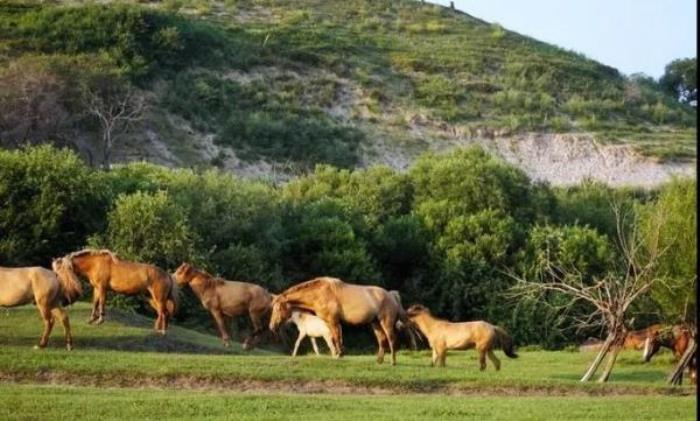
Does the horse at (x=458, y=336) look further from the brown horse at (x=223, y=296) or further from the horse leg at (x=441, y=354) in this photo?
the brown horse at (x=223, y=296)

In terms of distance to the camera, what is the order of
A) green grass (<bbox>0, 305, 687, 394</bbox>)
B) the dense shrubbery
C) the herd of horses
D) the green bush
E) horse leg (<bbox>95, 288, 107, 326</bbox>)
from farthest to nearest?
the dense shrubbery, the green bush, horse leg (<bbox>95, 288, 107, 326</bbox>), the herd of horses, green grass (<bbox>0, 305, 687, 394</bbox>)

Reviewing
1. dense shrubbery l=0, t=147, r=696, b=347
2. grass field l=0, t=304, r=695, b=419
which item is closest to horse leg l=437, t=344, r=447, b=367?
grass field l=0, t=304, r=695, b=419

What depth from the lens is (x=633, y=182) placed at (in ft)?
253

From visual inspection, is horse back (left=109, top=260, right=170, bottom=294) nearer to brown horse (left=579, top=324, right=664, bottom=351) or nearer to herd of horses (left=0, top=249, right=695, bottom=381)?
herd of horses (left=0, top=249, right=695, bottom=381)

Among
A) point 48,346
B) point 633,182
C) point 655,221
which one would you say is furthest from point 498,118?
point 48,346

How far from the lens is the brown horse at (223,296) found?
2966cm

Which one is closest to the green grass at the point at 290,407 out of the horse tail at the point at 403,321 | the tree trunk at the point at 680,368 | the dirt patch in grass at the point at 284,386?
the dirt patch in grass at the point at 284,386

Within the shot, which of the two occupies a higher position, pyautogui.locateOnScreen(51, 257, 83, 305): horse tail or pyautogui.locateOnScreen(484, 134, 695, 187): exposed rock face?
pyautogui.locateOnScreen(51, 257, 83, 305): horse tail

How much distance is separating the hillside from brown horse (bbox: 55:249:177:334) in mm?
37204

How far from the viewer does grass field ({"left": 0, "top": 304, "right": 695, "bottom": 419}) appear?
2005 centimetres

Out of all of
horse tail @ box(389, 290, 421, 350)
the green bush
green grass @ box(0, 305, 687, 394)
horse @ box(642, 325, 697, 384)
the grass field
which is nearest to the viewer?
the grass field

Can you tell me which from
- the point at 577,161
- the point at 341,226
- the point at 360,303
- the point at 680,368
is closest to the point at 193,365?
the point at 360,303

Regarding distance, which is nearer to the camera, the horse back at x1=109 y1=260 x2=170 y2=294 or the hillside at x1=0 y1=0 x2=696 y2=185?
the horse back at x1=109 y1=260 x2=170 y2=294

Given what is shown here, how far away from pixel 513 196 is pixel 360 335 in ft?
43.3
